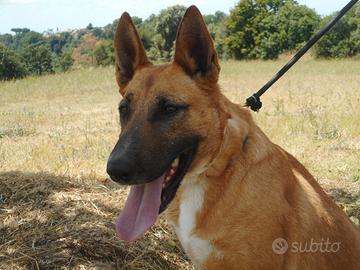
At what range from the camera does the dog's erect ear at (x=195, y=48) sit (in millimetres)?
2715

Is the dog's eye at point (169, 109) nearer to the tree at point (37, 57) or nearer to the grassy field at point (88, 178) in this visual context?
the grassy field at point (88, 178)

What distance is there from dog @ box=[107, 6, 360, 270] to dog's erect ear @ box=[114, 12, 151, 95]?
0.02 m

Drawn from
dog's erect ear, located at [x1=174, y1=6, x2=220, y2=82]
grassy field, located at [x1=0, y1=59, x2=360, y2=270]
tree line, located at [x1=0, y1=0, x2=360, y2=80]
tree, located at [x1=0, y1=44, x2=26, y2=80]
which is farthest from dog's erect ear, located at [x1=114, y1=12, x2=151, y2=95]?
tree, located at [x1=0, y1=44, x2=26, y2=80]

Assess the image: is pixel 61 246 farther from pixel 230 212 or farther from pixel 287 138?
pixel 287 138

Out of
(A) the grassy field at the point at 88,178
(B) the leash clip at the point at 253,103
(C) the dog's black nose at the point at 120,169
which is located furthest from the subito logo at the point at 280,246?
(B) the leash clip at the point at 253,103

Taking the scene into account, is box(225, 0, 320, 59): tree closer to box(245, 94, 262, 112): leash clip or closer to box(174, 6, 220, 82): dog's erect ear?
box(245, 94, 262, 112): leash clip

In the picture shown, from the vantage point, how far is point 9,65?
1633 inches

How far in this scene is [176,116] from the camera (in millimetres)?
2709

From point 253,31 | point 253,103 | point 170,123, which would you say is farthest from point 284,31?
point 170,123

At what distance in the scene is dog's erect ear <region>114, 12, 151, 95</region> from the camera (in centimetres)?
309

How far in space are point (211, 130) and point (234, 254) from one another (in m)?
0.76

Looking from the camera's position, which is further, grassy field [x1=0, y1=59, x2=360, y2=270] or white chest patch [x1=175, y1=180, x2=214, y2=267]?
grassy field [x1=0, y1=59, x2=360, y2=270]

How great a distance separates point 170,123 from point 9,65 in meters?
42.2

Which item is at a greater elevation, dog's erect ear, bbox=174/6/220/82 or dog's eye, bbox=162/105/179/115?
dog's erect ear, bbox=174/6/220/82
